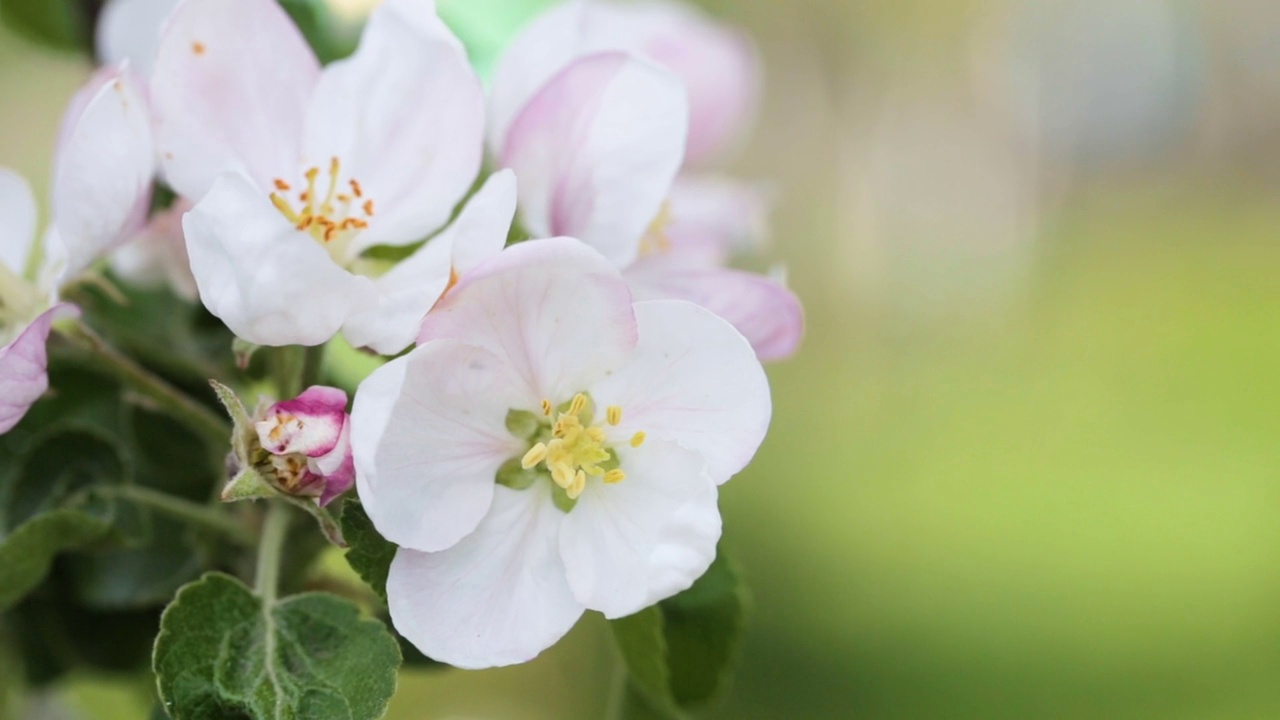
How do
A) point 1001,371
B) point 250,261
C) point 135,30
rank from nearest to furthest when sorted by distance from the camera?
point 250,261 → point 135,30 → point 1001,371

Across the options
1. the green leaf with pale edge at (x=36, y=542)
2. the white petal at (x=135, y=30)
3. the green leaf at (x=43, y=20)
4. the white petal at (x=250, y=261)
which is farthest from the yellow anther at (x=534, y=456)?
the green leaf at (x=43, y=20)

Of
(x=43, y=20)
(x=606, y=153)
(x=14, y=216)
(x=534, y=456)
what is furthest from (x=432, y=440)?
(x=43, y=20)

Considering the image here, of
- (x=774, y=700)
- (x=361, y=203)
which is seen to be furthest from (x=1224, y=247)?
(x=361, y=203)

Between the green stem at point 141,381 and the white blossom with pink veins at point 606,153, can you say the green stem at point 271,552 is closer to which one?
the green stem at point 141,381

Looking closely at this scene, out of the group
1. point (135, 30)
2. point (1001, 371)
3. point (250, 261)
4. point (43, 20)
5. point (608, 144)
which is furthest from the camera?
point (1001, 371)

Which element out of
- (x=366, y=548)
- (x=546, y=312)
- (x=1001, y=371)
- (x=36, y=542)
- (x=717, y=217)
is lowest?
(x=36, y=542)

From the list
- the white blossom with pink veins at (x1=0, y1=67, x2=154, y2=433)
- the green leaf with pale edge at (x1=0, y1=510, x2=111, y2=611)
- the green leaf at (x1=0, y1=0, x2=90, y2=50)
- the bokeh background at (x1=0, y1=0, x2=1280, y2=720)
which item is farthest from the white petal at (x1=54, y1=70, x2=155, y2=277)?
the green leaf at (x1=0, y1=0, x2=90, y2=50)

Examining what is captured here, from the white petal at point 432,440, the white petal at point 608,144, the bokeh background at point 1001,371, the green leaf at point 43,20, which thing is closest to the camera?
the white petal at point 432,440

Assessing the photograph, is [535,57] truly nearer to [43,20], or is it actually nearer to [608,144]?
[608,144]
